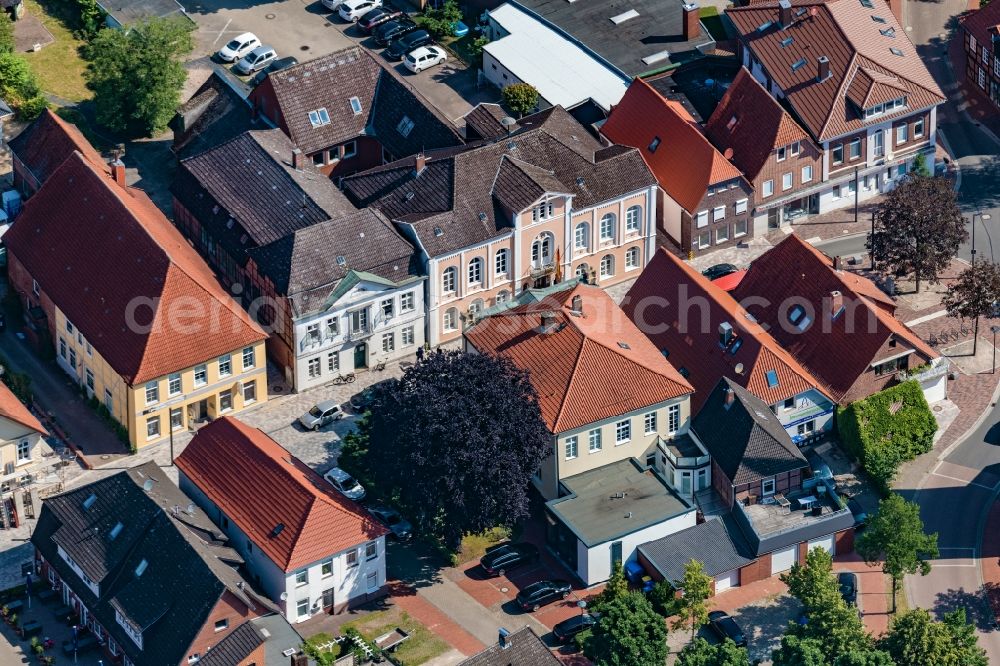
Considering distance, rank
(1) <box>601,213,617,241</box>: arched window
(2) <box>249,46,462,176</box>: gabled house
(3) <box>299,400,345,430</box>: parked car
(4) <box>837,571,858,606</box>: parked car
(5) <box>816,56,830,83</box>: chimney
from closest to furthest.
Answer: (4) <box>837,571,858,606</box>: parked car → (3) <box>299,400,345,430</box>: parked car → (1) <box>601,213,617,241</box>: arched window → (2) <box>249,46,462,176</box>: gabled house → (5) <box>816,56,830,83</box>: chimney

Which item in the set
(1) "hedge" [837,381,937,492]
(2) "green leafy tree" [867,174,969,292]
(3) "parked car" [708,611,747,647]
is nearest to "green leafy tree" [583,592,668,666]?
(3) "parked car" [708,611,747,647]

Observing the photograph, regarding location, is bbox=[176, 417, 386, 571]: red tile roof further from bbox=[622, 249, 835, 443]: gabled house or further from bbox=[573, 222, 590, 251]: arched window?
bbox=[573, 222, 590, 251]: arched window

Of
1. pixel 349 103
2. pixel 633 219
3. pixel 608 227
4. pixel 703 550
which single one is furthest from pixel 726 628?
pixel 349 103

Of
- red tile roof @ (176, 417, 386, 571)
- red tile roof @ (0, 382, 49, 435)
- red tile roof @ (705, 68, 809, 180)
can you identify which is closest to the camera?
red tile roof @ (176, 417, 386, 571)

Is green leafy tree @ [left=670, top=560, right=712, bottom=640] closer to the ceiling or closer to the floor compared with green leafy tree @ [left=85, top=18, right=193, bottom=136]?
closer to the floor

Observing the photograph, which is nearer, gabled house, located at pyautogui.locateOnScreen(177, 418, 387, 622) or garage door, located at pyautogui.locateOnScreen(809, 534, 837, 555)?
gabled house, located at pyautogui.locateOnScreen(177, 418, 387, 622)

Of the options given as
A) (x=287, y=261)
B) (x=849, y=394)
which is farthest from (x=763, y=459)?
(x=287, y=261)
